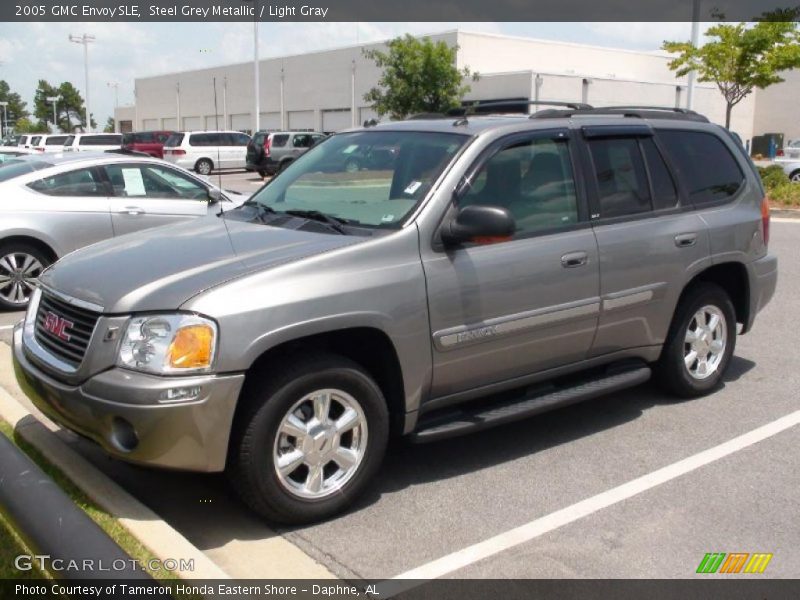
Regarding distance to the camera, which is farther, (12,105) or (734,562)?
(12,105)

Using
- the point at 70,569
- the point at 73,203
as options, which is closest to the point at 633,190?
the point at 70,569

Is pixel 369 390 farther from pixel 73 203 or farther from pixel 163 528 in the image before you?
pixel 73 203

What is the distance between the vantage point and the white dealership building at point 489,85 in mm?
44719

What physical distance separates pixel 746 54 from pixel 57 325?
2377 centimetres

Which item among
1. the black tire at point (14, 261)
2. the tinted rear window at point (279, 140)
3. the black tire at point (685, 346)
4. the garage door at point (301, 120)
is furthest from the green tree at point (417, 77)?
the black tire at point (685, 346)

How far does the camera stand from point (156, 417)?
361cm

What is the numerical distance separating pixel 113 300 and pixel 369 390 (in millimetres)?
1232

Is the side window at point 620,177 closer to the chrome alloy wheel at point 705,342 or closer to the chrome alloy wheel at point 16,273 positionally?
the chrome alloy wheel at point 705,342

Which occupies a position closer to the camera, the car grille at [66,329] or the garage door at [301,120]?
the car grille at [66,329]

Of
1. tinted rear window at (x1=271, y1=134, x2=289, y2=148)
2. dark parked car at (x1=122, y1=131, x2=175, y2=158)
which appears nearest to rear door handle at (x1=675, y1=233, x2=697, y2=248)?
tinted rear window at (x1=271, y1=134, x2=289, y2=148)

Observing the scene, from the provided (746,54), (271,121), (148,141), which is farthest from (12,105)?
(746,54)

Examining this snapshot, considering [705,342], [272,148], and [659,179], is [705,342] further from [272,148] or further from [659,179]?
[272,148]

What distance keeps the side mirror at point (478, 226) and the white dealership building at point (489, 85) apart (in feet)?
125

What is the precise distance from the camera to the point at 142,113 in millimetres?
81625
